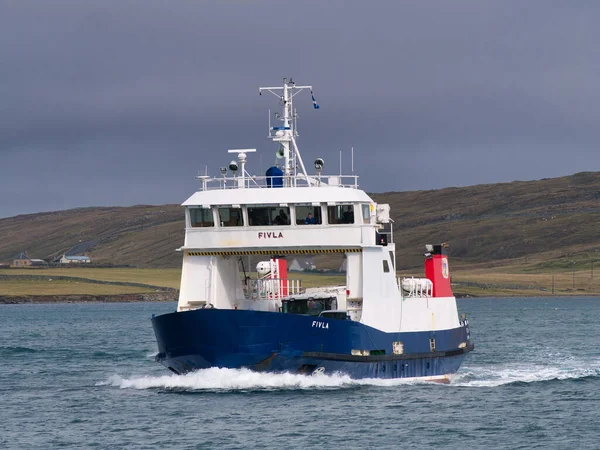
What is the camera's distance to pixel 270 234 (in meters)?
38.7

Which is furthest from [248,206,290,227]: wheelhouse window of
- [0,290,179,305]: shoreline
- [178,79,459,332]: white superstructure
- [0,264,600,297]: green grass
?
[0,290,179,305]: shoreline

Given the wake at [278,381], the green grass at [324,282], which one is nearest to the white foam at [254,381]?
the wake at [278,381]

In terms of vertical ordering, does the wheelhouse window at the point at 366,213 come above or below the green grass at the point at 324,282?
→ below

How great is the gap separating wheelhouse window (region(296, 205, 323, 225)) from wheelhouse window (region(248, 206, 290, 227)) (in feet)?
1.19

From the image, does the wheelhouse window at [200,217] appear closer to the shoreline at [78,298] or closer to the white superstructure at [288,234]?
the white superstructure at [288,234]

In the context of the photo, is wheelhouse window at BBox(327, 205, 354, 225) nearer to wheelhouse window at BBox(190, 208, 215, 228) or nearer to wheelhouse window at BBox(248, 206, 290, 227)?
wheelhouse window at BBox(248, 206, 290, 227)

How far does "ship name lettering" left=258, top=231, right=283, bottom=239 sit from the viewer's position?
38.6 meters

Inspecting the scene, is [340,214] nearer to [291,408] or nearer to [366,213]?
[366,213]

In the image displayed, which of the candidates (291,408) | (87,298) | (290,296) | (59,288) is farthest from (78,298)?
(291,408)

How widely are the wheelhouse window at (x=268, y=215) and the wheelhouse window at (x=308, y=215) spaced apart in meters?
0.36

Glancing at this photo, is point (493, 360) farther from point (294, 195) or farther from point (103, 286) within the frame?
point (103, 286)

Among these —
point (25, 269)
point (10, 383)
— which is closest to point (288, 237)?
point (10, 383)

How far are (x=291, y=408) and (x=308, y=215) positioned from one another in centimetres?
715

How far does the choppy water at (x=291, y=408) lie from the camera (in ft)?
102
